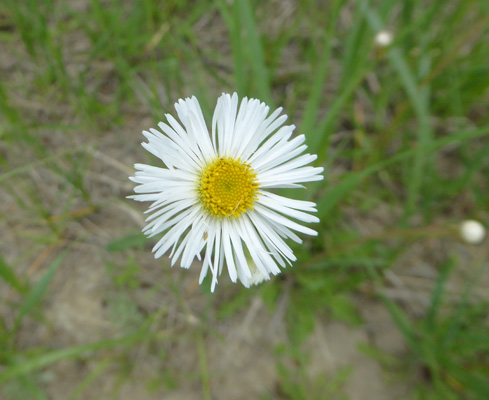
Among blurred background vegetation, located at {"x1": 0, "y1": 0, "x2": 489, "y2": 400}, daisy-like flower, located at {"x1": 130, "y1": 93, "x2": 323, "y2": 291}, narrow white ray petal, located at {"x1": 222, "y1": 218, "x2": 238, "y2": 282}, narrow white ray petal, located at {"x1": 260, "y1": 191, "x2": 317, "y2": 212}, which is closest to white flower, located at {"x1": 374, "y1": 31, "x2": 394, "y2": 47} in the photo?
blurred background vegetation, located at {"x1": 0, "y1": 0, "x2": 489, "y2": 400}

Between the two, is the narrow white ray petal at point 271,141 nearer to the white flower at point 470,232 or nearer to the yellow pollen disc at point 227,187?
the yellow pollen disc at point 227,187

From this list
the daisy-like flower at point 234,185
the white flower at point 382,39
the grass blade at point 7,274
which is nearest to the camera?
the daisy-like flower at point 234,185

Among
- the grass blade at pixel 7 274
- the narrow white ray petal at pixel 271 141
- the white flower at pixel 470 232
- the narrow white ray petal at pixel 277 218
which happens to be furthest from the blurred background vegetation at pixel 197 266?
the narrow white ray petal at pixel 277 218

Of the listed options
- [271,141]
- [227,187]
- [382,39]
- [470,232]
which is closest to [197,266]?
[227,187]

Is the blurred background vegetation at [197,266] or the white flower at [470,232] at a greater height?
the blurred background vegetation at [197,266]

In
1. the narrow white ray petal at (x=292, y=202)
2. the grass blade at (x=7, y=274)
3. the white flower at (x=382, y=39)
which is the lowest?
the narrow white ray petal at (x=292, y=202)

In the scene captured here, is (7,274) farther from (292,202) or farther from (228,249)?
(292,202)

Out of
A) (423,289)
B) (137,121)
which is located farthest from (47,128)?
(423,289)

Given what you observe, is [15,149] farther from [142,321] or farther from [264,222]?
[264,222]
